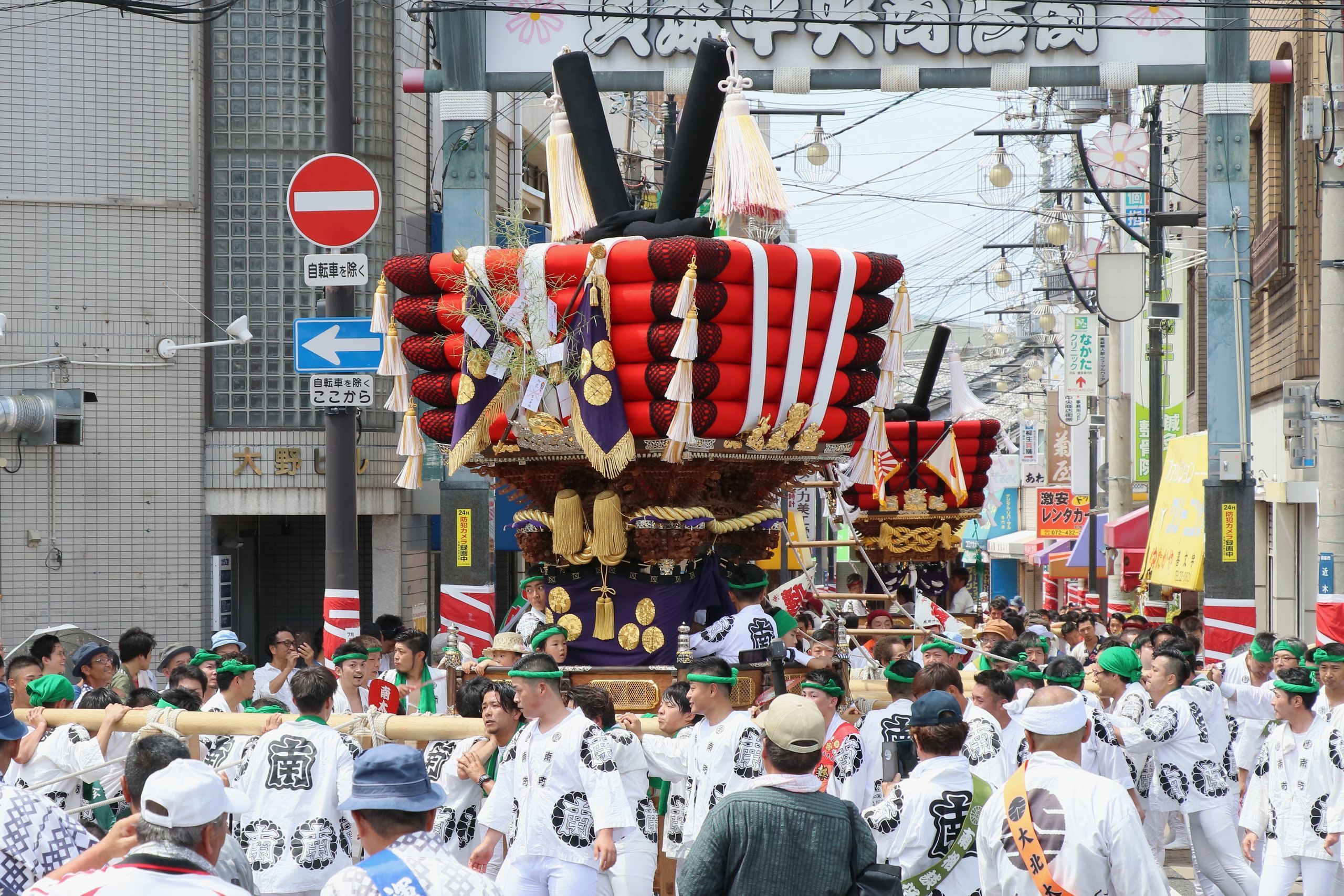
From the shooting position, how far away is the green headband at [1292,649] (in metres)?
10.3

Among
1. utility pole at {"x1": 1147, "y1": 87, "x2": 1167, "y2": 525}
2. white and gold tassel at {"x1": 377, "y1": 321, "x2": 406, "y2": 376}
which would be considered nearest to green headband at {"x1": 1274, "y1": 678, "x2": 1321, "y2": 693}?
white and gold tassel at {"x1": 377, "y1": 321, "x2": 406, "y2": 376}

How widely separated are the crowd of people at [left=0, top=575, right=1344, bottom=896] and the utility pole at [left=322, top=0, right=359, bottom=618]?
740mm

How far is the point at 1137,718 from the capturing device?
31.6 feet

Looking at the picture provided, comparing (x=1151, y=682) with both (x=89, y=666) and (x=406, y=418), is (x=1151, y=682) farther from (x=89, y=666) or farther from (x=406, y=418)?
(x=89, y=666)

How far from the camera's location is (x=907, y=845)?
6121mm

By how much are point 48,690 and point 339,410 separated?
3091 mm

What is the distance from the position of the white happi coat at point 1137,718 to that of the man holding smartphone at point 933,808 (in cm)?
350

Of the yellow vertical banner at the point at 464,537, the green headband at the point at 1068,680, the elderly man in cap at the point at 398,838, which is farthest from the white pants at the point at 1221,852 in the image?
the yellow vertical banner at the point at 464,537

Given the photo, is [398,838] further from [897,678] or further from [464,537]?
[464,537]

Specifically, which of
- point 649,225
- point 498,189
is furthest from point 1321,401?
point 498,189

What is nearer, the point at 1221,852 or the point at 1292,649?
the point at 1221,852

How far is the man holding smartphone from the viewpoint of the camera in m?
6.09

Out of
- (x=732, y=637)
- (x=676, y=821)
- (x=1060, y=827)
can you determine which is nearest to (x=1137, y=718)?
(x=732, y=637)

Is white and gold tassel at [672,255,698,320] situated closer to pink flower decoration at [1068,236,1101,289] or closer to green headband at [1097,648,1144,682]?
green headband at [1097,648,1144,682]
